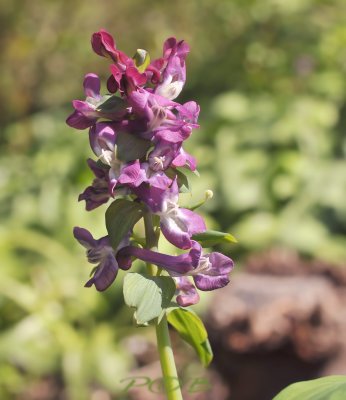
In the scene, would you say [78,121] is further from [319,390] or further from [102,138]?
[319,390]

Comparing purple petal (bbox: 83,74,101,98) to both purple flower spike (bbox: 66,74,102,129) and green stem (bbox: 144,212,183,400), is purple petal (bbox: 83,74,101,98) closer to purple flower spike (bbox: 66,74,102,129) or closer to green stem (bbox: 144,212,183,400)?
purple flower spike (bbox: 66,74,102,129)

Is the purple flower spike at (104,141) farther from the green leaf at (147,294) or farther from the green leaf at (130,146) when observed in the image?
the green leaf at (147,294)

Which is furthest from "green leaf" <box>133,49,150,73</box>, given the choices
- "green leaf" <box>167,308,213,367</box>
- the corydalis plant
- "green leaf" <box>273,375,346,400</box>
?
"green leaf" <box>273,375,346,400</box>

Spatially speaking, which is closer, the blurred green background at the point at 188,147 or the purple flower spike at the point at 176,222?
the purple flower spike at the point at 176,222

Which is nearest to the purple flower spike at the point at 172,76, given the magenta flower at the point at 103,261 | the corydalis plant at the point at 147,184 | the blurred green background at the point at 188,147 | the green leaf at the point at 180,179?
the corydalis plant at the point at 147,184

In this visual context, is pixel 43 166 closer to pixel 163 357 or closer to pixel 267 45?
pixel 267 45

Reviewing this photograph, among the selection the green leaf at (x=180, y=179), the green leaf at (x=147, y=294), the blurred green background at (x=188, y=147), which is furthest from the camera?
the blurred green background at (x=188, y=147)

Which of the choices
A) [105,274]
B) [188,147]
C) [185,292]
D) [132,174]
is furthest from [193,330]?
[188,147]
